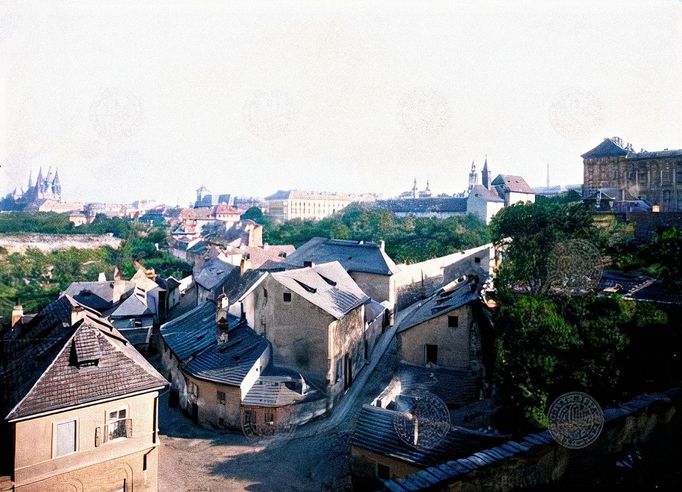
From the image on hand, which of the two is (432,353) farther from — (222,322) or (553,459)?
(553,459)

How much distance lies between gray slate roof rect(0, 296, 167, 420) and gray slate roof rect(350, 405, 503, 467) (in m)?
8.27

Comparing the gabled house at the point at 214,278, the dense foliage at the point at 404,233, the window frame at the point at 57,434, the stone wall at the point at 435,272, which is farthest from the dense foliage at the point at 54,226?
the window frame at the point at 57,434

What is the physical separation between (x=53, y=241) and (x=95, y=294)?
4810 centimetres

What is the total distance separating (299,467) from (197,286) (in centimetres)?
2680

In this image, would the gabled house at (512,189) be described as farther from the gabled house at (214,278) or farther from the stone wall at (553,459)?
the stone wall at (553,459)

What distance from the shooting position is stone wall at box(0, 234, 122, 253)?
79062 millimetres

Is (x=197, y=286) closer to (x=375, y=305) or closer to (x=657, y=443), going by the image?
(x=375, y=305)

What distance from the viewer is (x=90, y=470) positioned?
669 inches

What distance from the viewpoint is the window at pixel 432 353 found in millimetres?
26225

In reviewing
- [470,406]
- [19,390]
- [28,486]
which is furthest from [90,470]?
[470,406]

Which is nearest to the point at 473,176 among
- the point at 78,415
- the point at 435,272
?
the point at 435,272

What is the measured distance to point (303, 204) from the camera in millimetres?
148375

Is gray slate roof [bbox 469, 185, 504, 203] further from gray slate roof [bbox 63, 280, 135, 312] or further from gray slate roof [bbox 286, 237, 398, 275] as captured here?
gray slate roof [bbox 63, 280, 135, 312]

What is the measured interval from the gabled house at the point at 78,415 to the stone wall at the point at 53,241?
7068 centimetres
